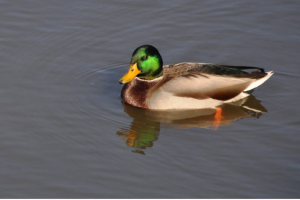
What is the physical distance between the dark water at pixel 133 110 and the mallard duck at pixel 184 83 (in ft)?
0.54

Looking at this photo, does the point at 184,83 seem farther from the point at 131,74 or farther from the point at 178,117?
the point at 131,74

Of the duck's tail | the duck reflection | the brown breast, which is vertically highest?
the duck's tail

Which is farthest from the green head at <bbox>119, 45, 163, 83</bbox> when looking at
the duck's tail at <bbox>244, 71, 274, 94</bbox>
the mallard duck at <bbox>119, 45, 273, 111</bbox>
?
the duck's tail at <bbox>244, 71, 274, 94</bbox>

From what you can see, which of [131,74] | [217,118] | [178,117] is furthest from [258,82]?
[131,74]

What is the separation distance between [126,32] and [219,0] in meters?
2.07

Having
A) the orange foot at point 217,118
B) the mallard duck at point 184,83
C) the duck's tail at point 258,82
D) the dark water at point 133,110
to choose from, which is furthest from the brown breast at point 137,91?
the duck's tail at point 258,82

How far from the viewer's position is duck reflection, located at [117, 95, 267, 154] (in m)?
8.28

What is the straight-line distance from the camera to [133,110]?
354 inches

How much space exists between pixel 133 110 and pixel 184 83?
2.75 ft

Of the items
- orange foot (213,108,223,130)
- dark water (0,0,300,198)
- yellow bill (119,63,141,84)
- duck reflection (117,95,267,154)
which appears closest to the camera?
dark water (0,0,300,198)

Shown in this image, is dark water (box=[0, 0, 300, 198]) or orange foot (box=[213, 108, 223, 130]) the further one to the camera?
orange foot (box=[213, 108, 223, 130])

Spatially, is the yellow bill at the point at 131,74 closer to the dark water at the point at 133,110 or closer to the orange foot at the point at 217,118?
the dark water at the point at 133,110

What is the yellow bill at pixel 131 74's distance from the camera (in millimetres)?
8938

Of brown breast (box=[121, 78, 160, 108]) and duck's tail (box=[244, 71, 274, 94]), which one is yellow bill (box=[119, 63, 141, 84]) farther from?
duck's tail (box=[244, 71, 274, 94])
